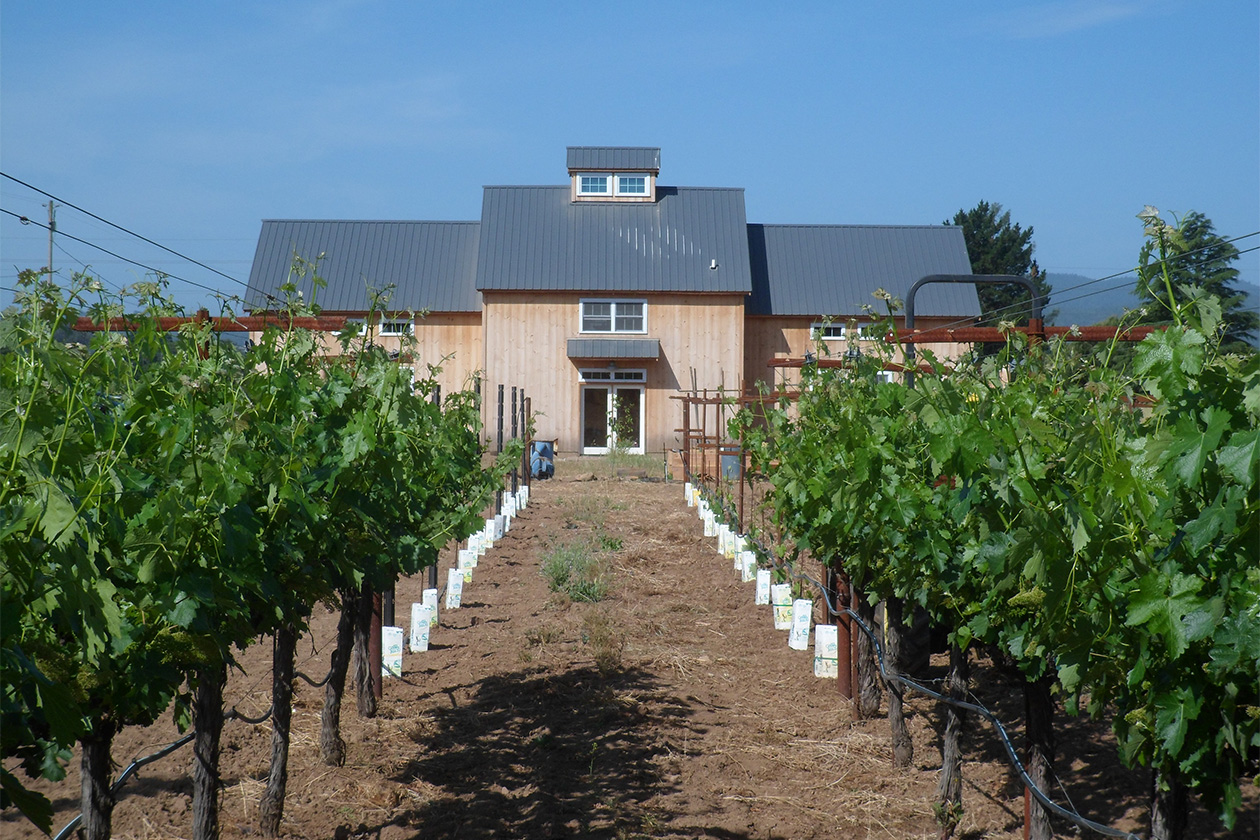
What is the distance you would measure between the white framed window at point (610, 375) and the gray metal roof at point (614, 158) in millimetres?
5689

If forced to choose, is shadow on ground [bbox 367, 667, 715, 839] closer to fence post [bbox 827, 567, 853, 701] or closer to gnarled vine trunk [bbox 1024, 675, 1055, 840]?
fence post [bbox 827, 567, 853, 701]

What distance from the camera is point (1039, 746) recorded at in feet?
12.6

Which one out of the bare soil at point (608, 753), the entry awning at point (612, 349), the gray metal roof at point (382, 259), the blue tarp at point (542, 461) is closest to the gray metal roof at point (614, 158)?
the gray metal roof at point (382, 259)

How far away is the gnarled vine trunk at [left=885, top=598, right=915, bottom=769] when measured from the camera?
534 cm

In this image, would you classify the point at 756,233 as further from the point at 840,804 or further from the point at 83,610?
the point at 83,610

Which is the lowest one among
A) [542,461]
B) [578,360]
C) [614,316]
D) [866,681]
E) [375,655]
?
[866,681]

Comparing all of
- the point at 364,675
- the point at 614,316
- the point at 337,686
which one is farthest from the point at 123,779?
the point at 614,316

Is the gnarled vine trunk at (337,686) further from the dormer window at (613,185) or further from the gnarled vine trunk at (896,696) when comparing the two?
the dormer window at (613,185)

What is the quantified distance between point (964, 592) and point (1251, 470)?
2420 millimetres

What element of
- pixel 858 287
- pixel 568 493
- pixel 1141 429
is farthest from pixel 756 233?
pixel 1141 429

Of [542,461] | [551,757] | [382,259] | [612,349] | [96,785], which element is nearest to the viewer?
[96,785]

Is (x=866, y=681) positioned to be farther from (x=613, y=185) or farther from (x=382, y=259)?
(x=382, y=259)

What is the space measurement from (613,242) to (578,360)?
3392mm

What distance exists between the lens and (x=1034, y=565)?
246 cm
